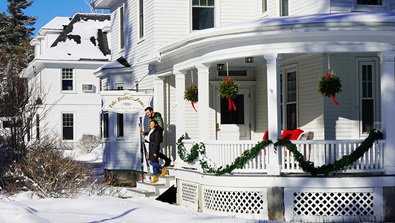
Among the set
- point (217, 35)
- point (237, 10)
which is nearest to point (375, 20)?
point (217, 35)

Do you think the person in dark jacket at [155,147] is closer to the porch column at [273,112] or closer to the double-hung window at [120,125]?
the porch column at [273,112]

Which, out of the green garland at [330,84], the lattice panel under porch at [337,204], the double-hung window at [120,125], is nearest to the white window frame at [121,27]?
the double-hung window at [120,125]

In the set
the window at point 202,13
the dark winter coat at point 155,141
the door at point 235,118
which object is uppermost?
the window at point 202,13

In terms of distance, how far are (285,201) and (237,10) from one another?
28.7 feet

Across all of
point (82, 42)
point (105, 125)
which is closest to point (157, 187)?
point (105, 125)

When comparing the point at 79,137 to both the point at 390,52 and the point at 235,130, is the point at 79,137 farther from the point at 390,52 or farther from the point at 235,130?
the point at 390,52

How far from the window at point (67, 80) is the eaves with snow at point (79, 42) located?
0.96m

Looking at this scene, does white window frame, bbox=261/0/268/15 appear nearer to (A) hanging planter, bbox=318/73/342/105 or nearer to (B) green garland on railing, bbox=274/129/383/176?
(A) hanging planter, bbox=318/73/342/105

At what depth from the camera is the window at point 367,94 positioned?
16469 mm

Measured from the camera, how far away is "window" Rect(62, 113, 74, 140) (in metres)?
41.1

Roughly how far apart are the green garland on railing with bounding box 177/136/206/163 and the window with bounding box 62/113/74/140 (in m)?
24.6

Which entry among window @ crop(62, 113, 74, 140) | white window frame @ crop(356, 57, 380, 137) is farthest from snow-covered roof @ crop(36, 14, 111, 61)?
white window frame @ crop(356, 57, 380, 137)

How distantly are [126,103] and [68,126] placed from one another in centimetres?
2224

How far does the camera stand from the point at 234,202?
14.9 m
